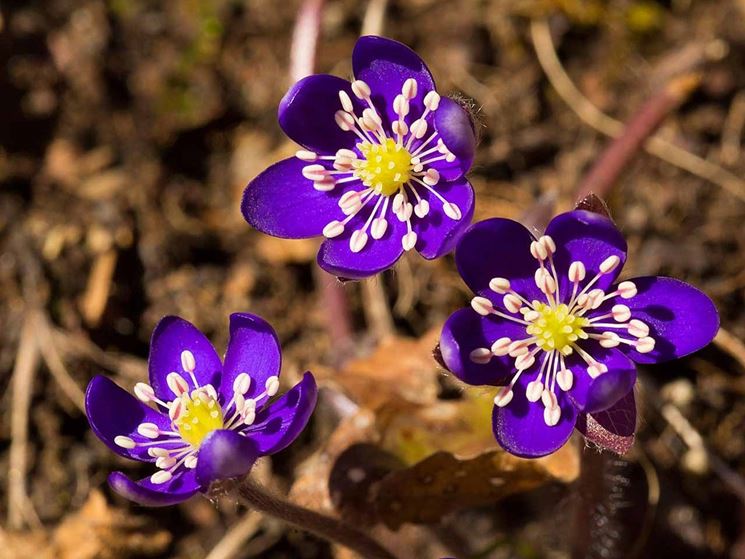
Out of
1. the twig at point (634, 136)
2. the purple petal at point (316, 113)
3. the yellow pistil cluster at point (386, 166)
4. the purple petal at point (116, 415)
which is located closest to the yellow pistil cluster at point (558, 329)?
the yellow pistil cluster at point (386, 166)

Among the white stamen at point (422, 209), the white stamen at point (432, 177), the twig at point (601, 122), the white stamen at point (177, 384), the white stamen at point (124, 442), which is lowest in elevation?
the twig at point (601, 122)

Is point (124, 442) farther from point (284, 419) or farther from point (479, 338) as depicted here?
point (479, 338)

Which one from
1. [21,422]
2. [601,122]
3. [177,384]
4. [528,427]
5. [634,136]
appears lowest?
[21,422]

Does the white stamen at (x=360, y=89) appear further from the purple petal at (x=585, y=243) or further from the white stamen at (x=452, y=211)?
the purple petal at (x=585, y=243)

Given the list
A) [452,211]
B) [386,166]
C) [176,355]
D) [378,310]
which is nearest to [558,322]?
[452,211]

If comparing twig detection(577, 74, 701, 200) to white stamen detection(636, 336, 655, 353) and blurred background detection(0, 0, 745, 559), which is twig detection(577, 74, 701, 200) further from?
white stamen detection(636, 336, 655, 353)

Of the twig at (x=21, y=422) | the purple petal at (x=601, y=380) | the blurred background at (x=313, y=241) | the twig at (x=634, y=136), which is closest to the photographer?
the purple petal at (x=601, y=380)

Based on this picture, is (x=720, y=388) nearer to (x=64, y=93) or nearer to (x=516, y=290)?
(x=516, y=290)
